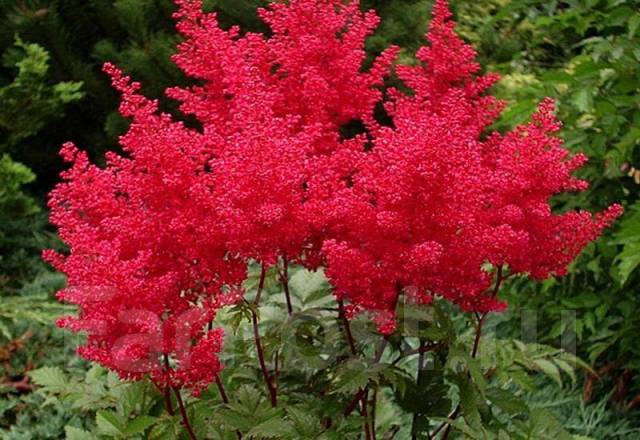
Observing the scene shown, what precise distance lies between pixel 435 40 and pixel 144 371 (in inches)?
49.8

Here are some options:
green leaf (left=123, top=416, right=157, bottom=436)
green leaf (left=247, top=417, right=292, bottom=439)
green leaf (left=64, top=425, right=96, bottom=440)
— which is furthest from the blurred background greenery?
green leaf (left=123, top=416, right=157, bottom=436)

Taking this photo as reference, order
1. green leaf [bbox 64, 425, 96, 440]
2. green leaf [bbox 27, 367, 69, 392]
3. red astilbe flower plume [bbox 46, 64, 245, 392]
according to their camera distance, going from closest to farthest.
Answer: red astilbe flower plume [bbox 46, 64, 245, 392] → green leaf [bbox 27, 367, 69, 392] → green leaf [bbox 64, 425, 96, 440]

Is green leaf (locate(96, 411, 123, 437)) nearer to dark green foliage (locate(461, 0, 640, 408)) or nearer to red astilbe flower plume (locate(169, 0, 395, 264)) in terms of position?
red astilbe flower plume (locate(169, 0, 395, 264))

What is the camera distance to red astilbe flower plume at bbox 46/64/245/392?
6.88 feet

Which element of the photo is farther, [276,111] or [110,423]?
[110,423]

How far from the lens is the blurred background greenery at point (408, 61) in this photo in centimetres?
384

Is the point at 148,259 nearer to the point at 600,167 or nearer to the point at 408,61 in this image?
the point at 600,167

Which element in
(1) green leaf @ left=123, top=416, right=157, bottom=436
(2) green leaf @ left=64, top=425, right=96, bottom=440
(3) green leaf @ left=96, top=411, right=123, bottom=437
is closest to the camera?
(1) green leaf @ left=123, top=416, right=157, bottom=436

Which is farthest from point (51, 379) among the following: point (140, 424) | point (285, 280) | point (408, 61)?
point (408, 61)

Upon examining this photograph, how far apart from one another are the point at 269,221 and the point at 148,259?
12.6 inches

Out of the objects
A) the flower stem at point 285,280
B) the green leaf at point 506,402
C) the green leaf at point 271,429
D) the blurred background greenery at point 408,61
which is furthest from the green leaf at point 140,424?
the blurred background greenery at point 408,61

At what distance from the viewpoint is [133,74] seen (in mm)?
5602

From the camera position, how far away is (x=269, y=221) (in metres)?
2.13

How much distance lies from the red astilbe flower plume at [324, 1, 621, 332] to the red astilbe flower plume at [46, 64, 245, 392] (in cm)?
33
